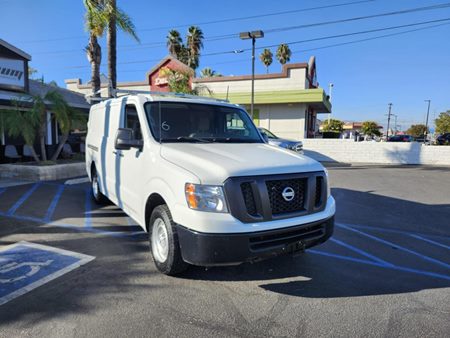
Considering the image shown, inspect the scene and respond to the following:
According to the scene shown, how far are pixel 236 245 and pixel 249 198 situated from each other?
0.48 metres

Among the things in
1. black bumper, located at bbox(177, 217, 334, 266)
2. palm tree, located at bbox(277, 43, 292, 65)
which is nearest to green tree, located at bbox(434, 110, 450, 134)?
palm tree, located at bbox(277, 43, 292, 65)

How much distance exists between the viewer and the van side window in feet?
15.1

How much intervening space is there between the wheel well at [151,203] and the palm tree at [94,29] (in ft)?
34.2

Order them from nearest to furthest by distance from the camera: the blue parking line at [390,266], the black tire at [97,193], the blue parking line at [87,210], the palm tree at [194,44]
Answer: the blue parking line at [390,266]
the blue parking line at [87,210]
the black tire at [97,193]
the palm tree at [194,44]

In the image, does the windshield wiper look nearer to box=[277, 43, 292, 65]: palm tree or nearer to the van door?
the van door

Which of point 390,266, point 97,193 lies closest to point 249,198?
point 390,266

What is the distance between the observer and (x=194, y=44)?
40.2m

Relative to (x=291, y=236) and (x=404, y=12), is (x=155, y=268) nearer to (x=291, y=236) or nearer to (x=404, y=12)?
(x=291, y=236)

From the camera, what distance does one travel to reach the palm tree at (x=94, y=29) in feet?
43.2

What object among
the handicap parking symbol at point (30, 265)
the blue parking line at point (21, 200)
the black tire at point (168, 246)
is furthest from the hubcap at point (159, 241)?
the blue parking line at point (21, 200)

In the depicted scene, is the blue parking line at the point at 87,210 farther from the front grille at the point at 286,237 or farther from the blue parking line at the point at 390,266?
the blue parking line at the point at 390,266

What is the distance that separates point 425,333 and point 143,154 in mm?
3551

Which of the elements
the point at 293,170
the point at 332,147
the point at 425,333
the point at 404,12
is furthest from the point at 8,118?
the point at 404,12

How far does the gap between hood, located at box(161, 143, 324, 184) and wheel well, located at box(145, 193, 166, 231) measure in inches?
20.0
